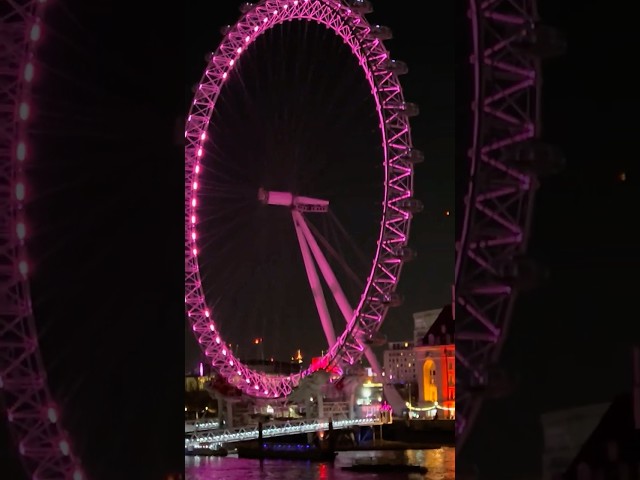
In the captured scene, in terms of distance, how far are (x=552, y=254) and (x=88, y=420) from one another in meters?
3.06

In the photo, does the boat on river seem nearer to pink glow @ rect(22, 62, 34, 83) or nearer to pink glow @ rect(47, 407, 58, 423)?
pink glow @ rect(47, 407, 58, 423)

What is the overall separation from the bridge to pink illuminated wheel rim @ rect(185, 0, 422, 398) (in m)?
2.57

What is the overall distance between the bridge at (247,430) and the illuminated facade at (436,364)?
11.6 feet

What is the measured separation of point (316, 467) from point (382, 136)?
15.8 feet

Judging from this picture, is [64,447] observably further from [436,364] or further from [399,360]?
[399,360]

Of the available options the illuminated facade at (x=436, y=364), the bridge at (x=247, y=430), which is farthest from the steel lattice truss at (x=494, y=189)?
the illuminated facade at (x=436, y=364)

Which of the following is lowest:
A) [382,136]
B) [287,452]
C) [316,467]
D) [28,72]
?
[316,467]

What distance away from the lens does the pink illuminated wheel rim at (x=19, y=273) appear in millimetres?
5941

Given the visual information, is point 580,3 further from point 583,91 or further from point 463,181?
point 463,181

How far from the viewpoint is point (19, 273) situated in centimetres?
598

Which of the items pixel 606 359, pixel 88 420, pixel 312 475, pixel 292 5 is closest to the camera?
pixel 606 359

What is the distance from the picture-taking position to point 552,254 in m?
5.35

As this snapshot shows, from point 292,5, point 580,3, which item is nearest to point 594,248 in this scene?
point 580,3

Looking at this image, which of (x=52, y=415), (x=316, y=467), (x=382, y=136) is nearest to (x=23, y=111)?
(x=52, y=415)
